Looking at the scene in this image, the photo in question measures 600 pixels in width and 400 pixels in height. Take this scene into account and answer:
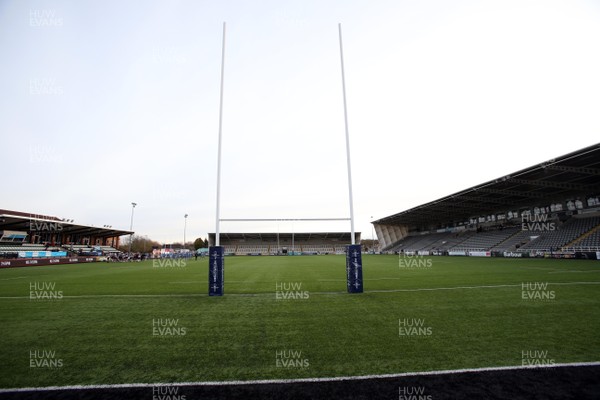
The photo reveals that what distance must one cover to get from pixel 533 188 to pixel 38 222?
62394 millimetres

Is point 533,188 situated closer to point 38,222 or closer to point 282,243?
point 282,243

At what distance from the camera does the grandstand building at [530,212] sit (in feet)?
79.2

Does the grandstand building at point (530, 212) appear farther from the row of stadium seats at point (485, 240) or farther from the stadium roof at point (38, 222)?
the stadium roof at point (38, 222)

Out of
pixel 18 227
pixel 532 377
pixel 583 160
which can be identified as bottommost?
pixel 532 377

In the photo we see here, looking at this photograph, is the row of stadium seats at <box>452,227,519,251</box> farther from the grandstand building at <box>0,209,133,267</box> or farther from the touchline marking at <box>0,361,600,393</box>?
the grandstand building at <box>0,209,133,267</box>

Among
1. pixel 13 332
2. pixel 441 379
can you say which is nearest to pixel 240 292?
pixel 13 332

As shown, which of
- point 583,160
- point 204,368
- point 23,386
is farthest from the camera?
point 583,160

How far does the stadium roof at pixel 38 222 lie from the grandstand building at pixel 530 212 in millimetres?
54639

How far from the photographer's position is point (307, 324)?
6391 millimetres

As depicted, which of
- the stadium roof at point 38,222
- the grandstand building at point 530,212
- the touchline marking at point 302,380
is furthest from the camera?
the stadium roof at point 38,222

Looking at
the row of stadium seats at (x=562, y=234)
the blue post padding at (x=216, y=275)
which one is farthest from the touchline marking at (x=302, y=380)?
the row of stadium seats at (x=562, y=234)

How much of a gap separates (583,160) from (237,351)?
2842cm

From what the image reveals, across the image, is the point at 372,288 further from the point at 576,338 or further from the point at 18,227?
the point at 18,227

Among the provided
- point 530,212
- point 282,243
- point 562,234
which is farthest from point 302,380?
point 282,243
